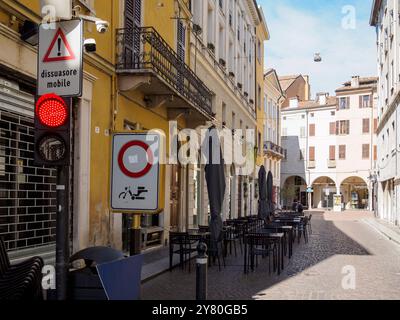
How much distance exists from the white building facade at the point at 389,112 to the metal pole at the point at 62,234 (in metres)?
24.7

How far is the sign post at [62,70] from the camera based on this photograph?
4.60 m

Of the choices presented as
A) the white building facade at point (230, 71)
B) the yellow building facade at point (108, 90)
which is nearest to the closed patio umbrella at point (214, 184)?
the yellow building facade at point (108, 90)

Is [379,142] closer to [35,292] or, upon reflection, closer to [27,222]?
[27,222]

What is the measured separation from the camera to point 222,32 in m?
26.8

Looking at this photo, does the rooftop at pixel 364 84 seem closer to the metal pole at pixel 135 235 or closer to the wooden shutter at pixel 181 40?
the wooden shutter at pixel 181 40

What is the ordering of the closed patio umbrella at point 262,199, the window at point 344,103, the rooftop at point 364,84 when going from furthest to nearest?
the window at point 344,103, the rooftop at point 364,84, the closed patio umbrella at point 262,199

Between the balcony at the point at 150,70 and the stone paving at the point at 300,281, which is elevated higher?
the balcony at the point at 150,70

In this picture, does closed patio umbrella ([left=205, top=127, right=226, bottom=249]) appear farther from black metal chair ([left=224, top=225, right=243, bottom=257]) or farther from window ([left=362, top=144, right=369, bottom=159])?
window ([left=362, top=144, right=369, bottom=159])

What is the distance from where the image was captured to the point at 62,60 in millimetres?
4754

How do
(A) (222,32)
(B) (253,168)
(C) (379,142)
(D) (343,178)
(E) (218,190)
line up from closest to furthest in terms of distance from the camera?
(E) (218,190), (A) (222,32), (B) (253,168), (C) (379,142), (D) (343,178)
